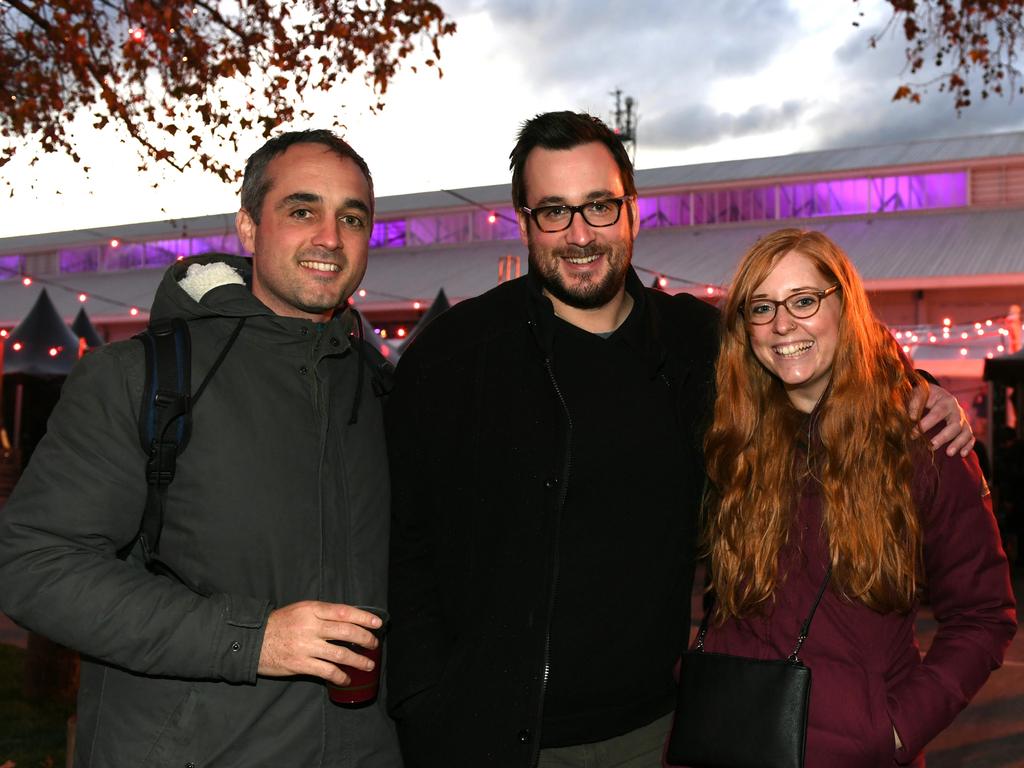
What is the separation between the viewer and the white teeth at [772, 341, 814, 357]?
8.19 feet

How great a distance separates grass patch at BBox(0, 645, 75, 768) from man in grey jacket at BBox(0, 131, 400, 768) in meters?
3.91

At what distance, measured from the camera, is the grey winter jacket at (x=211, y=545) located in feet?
6.86

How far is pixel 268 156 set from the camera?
105 inches

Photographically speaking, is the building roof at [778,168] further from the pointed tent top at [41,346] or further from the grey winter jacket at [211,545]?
the grey winter jacket at [211,545]

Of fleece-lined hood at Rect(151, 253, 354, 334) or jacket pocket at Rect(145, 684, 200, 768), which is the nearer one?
jacket pocket at Rect(145, 684, 200, 768)

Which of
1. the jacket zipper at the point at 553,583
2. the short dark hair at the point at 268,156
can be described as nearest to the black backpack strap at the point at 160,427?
the short dark hair at the point at 268,156

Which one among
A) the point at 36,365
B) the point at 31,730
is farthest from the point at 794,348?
the point at 36,365

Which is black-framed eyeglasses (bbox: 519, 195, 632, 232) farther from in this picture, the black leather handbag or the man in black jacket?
the black leather handbag

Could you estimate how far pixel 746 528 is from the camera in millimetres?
2453

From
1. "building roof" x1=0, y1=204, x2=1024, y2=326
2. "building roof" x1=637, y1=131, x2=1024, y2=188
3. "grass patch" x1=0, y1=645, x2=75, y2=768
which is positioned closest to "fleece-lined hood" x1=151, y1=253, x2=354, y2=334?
"grass patch" x1=0, y1=645, x2=75, y2=768

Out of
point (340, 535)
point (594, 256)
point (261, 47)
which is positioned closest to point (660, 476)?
point (594, 256)

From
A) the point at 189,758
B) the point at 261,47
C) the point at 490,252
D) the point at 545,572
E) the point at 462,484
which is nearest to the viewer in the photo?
the point at 189,758

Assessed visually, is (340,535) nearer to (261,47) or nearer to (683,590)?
(683,590)

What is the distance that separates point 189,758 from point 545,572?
37.3 inches
